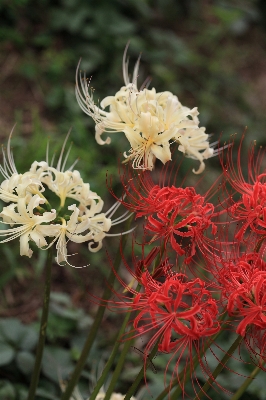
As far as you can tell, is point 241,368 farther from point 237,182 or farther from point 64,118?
point 64,118

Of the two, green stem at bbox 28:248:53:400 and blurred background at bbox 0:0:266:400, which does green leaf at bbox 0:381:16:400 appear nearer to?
blurred background at bbox 0:0:266:400

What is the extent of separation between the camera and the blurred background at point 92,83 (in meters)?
2.26

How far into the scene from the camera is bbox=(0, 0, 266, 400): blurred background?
2.26 meters

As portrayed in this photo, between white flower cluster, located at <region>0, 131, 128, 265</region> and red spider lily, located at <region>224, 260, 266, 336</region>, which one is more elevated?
red spider lily, located at <region>224, 260, 266, 336</region>

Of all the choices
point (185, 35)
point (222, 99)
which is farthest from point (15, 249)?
point (185, 35)

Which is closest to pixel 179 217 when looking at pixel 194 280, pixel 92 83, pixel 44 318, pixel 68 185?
pixel 194 280

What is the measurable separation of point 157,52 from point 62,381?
2400 mm

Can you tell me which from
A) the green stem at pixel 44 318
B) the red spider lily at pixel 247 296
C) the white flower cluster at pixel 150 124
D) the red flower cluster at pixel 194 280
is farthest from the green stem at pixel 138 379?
the white flower cluster at pixel 150 124

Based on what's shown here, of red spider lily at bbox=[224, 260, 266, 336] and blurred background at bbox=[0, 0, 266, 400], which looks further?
blurred background at bbox=[0, 0, 266, 400]

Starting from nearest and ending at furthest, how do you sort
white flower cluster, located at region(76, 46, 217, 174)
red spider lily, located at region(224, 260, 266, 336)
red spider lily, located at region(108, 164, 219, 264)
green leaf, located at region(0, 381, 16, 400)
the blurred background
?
red spider lily, located at region(224, 260, 266, 336) < red spider lily, located at region(108, 164, 219, 264) < white flower cluster, located at region(76, 46, 217, 174) < green leaf, located at region(0, 381, 16, 400) < the blurred background

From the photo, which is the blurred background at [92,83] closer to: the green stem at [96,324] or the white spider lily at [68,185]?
the green stem at [96,324]

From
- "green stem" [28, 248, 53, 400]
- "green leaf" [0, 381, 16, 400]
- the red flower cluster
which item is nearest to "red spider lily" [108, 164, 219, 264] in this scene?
the red flower cluster

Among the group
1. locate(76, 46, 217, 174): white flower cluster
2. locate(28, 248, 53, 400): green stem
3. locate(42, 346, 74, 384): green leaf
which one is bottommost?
locate(42, 346, 74, 384): green leaf

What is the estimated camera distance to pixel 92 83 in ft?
11.1
